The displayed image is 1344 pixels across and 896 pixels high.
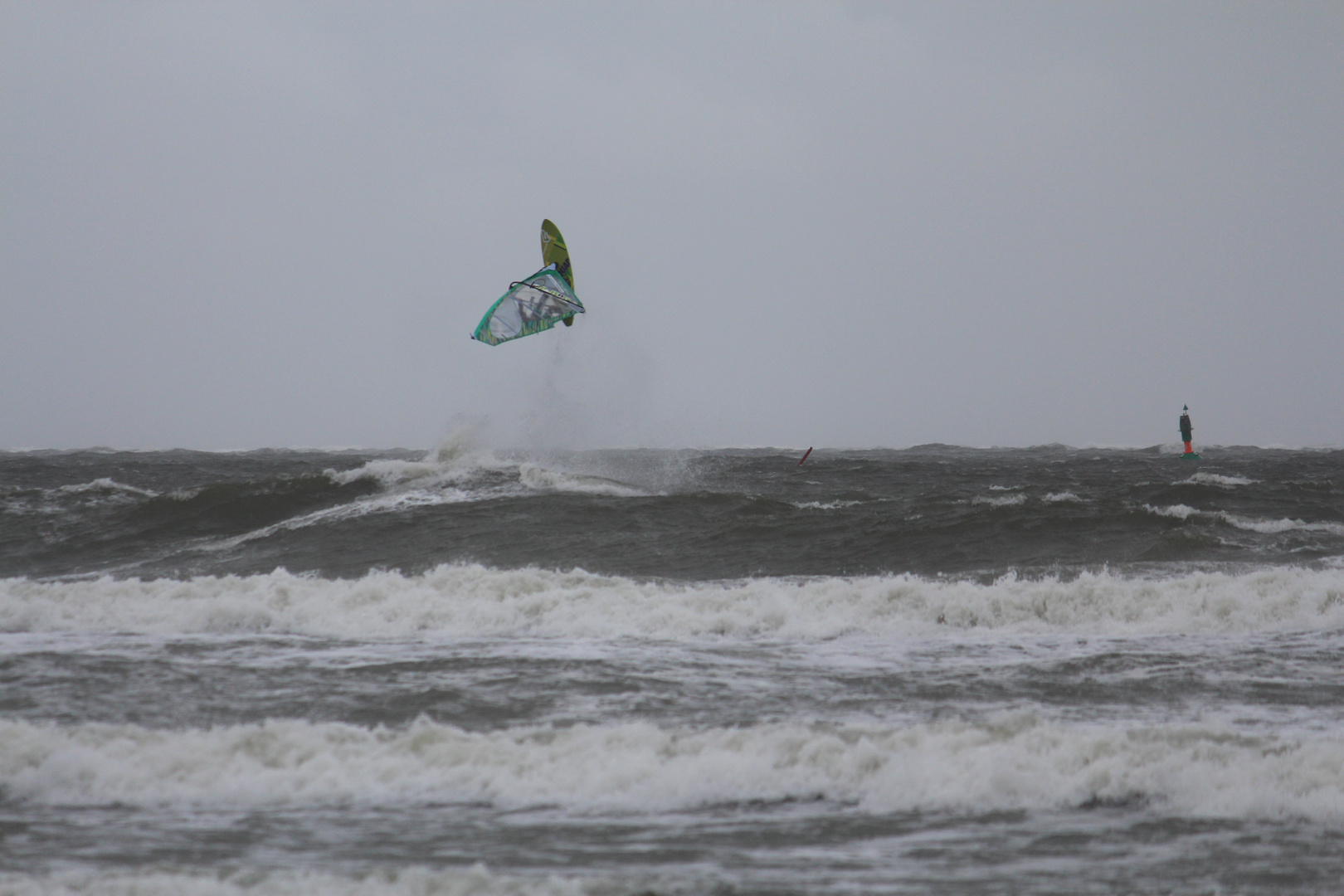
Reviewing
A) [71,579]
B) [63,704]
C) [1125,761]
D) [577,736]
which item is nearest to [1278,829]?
[1125,761]

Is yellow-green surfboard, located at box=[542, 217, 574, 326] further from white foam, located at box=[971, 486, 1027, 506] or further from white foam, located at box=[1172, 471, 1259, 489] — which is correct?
white foam, located at box=[1172, 471, 1259, 489]

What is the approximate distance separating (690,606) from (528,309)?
12673mm

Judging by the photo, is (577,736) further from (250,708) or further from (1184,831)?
(1184,831)

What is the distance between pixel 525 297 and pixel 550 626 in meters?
13.0

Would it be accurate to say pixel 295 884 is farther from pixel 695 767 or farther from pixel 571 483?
pixel 571 483

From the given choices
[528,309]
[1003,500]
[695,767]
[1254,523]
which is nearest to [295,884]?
[695,767]

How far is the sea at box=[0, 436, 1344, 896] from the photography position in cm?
487

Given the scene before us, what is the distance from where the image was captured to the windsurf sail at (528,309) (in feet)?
71.6

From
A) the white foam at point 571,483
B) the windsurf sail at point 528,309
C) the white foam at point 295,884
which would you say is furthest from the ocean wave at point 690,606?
the windsurf sail at point 528,309

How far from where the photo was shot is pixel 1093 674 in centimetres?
848

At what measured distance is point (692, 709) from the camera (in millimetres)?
7555

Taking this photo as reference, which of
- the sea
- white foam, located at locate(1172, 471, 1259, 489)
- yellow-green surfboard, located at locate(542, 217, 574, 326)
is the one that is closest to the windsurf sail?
yellow-green surfboard, located at locate(542, 217, 574, 326)

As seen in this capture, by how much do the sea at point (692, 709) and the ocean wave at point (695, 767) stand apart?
3 cm

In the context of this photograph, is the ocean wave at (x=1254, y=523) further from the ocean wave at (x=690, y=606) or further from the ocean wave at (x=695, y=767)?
the ocean wave at (x=695, y=767)
